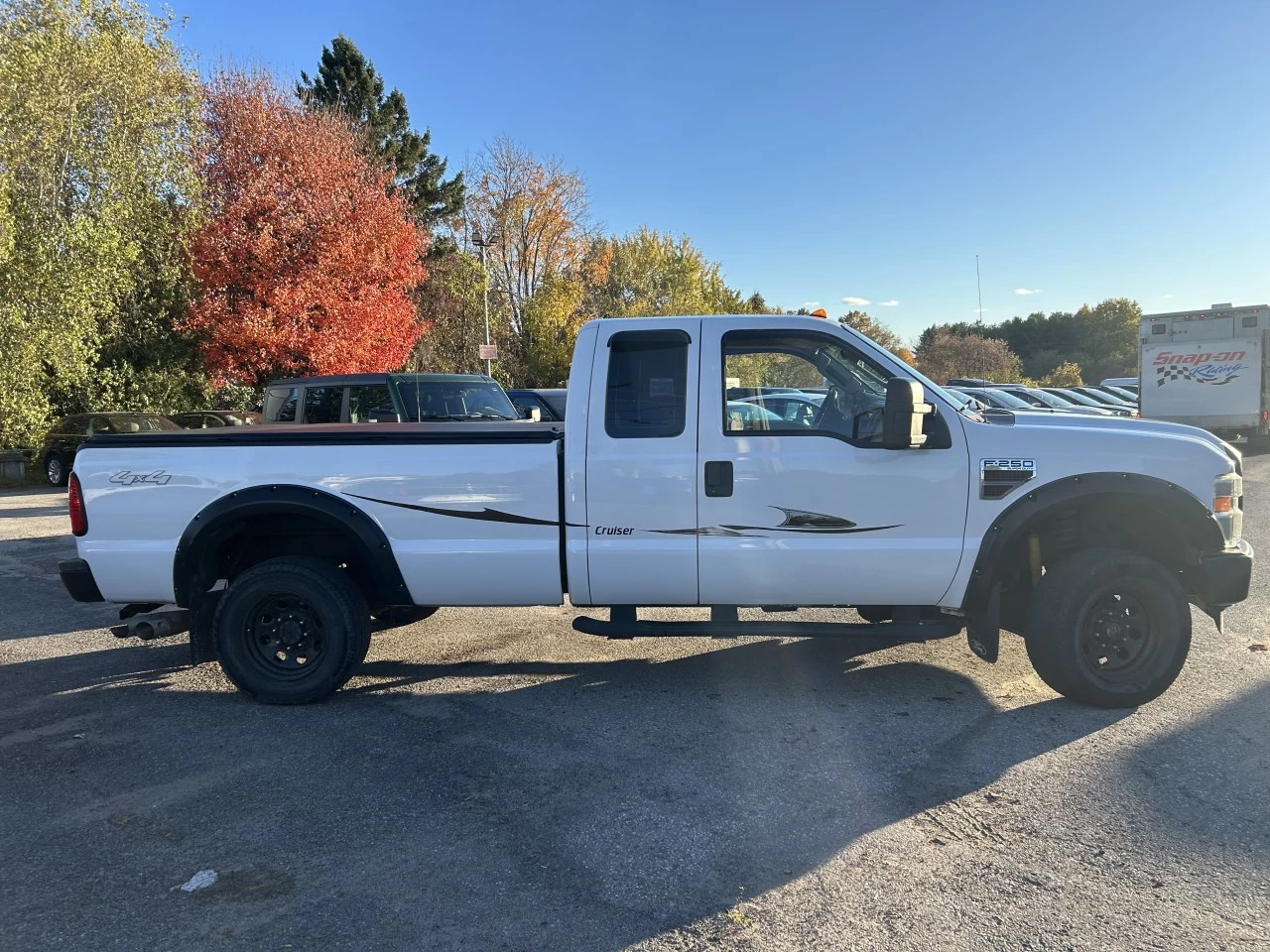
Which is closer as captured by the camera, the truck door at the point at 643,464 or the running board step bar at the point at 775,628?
the truck door at the point at 643,464

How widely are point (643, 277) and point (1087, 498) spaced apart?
41.4 m

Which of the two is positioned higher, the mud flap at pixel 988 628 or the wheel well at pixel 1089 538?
the wheel well at pixel 1089 538

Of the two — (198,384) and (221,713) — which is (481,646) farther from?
(198,384)

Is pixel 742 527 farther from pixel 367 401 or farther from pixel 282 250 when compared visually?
pixel 282 250

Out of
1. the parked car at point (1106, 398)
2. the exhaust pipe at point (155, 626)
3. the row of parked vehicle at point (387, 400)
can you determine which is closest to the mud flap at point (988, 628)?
the exhaust pipe at point (155, 626)

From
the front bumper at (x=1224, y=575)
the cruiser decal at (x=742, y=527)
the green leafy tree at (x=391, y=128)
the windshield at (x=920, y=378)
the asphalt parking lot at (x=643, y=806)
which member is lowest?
the asphalt parking lot at (x=643, y=806)

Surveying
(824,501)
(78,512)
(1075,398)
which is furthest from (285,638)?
(1075,398)

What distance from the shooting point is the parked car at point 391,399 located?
1009cm

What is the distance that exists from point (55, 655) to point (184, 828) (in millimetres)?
3393

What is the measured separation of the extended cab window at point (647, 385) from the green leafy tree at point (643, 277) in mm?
38726

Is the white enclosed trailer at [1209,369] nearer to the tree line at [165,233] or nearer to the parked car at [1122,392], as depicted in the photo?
the parked car at [1122,392]

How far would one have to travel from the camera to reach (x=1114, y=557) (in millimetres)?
4477

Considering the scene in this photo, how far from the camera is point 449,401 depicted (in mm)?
10188

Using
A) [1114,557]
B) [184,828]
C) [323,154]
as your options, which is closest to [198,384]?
[323,154]
